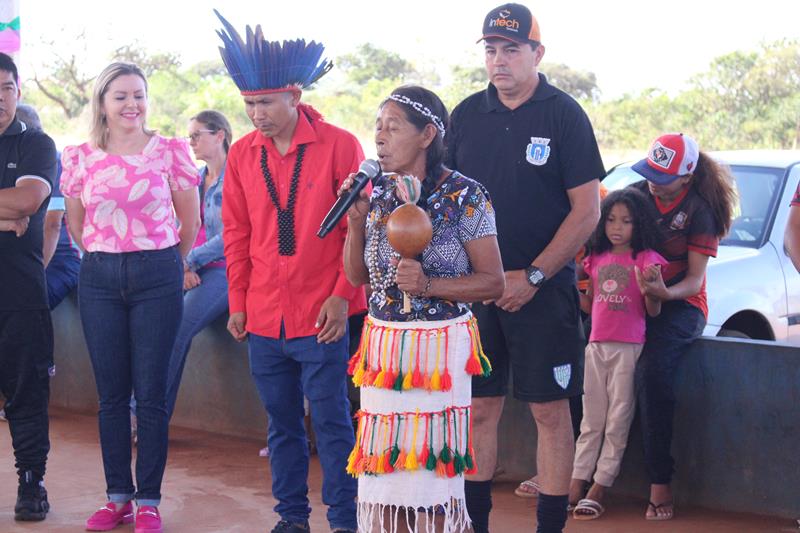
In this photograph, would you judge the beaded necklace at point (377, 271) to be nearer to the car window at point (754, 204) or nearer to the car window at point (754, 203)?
the car window at point (754, 203)

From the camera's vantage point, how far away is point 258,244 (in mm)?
5289

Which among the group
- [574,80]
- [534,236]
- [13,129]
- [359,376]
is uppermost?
[574,80]

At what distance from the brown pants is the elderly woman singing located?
1.83 meters

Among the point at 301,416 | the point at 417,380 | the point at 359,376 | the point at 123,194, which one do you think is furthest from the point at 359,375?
the point at 123,194

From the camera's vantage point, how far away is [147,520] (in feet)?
18.7

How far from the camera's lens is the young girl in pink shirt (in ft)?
19.8

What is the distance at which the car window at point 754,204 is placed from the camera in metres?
7.79

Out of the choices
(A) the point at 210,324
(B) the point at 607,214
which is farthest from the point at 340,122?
(B) the point at 607,214

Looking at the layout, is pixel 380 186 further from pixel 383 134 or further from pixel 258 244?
pixel 258 244

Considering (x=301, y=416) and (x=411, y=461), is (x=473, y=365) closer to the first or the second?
(x=411, y=461)

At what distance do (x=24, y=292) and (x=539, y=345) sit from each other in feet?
8.70

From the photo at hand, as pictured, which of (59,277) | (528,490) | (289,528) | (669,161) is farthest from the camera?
(59,277)

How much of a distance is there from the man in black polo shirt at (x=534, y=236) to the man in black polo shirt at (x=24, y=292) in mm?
2278

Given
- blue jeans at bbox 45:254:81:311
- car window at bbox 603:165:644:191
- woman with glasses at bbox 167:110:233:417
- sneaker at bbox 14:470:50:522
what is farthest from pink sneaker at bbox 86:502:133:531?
car window at bbox 603:165:644:191
